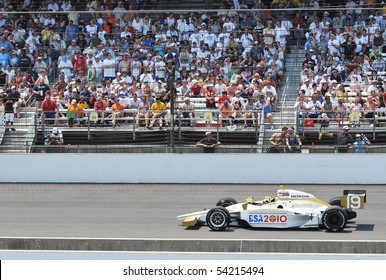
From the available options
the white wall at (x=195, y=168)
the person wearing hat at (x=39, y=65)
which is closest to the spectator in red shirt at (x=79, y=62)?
the person wearing hat at (x=39, y=65)

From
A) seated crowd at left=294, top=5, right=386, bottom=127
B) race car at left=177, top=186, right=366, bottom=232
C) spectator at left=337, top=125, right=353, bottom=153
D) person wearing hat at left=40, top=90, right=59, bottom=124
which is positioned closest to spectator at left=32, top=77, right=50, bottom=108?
person wearing hat at left=40, top=90, right=59, bottom=124

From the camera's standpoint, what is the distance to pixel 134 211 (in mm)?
Result: 19594

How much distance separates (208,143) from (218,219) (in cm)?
715

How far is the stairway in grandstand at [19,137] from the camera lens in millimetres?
24406

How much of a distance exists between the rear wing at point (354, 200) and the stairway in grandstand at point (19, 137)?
33.2ft

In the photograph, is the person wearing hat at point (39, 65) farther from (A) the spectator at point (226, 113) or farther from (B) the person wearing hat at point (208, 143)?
(B) the person wearing hat at point (208, 143)

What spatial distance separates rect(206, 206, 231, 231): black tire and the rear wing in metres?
2.06

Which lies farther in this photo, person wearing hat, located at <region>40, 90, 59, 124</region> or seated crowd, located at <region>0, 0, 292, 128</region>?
seated crowd, located at <region>0, 0, 292, 128</region>

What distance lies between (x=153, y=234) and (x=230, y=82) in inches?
400

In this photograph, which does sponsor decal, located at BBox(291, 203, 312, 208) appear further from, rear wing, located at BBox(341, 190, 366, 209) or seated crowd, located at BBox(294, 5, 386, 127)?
seated crowd, located at BBox(294, 5, 386, 127)

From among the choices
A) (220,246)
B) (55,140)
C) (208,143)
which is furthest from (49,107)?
(220,246)

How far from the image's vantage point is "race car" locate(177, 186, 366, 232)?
1661cm

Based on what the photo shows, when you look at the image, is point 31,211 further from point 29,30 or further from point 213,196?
→ point 29,30

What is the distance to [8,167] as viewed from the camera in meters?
23.9
